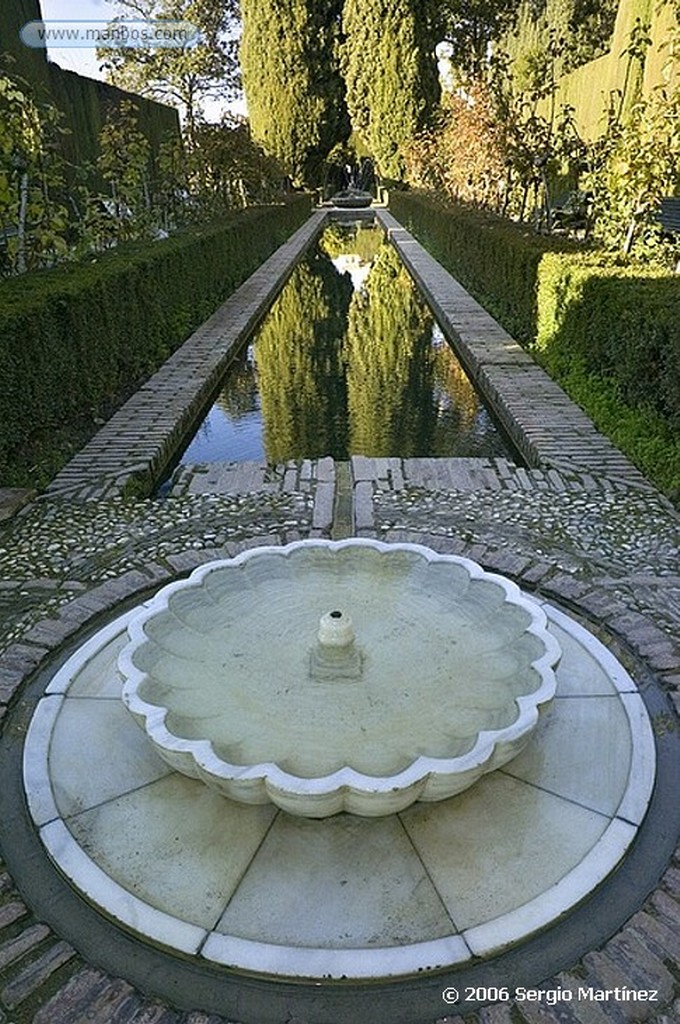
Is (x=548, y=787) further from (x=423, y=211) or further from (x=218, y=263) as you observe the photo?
(x=423, y=211)

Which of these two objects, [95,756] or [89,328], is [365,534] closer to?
[95,756]

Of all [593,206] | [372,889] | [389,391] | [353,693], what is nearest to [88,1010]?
[372,889]

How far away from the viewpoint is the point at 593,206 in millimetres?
9008

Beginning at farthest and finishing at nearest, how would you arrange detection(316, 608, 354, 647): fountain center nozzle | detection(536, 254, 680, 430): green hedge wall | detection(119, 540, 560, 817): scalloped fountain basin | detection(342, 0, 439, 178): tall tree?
detection(342, 0, 439, 178): tall tree → detection(536, 254, 680, 430): green hedge wall → detection(316, 608, 354, 647): fountain center nozzle → detection(119, 540, 560, 817): scalloped fountain basin

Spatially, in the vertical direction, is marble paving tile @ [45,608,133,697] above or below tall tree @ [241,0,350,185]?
below

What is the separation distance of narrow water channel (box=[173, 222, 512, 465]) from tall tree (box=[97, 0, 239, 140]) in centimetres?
1944

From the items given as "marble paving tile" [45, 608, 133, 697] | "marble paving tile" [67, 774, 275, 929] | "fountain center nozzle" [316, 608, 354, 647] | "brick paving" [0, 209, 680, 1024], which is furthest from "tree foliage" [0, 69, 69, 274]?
"marble paving tile" [67, 774, 275, 929]

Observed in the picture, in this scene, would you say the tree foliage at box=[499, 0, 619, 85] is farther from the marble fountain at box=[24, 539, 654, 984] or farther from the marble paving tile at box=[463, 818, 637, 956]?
the marble paving tile at box=[463, 818, 637, 956]

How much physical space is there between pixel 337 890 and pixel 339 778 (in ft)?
1.03

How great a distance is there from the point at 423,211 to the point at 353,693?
1929cm

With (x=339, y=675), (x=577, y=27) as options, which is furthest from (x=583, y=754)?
Answer: (x=577, y=27)

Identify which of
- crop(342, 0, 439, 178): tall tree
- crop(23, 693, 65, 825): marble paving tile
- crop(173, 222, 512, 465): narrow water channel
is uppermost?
crop(342, 0, 439, 178): tall tree

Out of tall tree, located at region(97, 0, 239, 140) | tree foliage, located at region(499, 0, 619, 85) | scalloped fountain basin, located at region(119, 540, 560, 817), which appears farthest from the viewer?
tree foliage, located at region(499, 0, 619, 85)

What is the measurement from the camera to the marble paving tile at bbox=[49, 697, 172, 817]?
234cm
